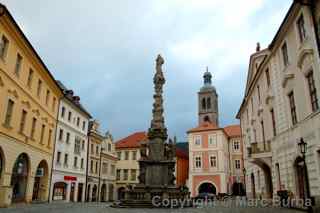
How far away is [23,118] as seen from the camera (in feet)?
70.9

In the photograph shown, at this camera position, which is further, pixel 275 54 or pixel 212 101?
pixel 212 101

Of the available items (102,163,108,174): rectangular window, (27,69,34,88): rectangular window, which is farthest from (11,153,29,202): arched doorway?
(102,163,108,174): rectangular window

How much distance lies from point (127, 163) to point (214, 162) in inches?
636

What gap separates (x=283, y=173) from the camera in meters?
18.0

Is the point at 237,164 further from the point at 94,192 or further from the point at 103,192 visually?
the point at 94,192

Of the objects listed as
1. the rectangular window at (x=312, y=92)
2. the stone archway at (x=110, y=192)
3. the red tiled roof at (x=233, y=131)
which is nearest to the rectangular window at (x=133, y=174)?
the stone archway at (x=110, y=192)

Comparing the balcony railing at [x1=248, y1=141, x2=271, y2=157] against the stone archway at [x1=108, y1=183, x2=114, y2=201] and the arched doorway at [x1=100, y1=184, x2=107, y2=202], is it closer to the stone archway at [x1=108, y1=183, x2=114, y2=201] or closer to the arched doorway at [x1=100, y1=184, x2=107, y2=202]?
the arched doorway at [x1=100, y1=184, x2=107, y2=202]

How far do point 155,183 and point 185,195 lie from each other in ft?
6.74

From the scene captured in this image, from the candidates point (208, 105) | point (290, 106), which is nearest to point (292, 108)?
point (290, 106)

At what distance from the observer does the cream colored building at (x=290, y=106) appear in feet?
45.2

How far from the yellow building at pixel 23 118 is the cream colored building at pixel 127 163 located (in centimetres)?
2417

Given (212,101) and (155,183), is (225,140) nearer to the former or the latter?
(212,101)

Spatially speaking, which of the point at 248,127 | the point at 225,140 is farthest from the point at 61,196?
the point at 225,140

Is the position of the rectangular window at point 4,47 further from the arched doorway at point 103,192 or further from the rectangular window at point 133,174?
the rectangular window at point 133,174
